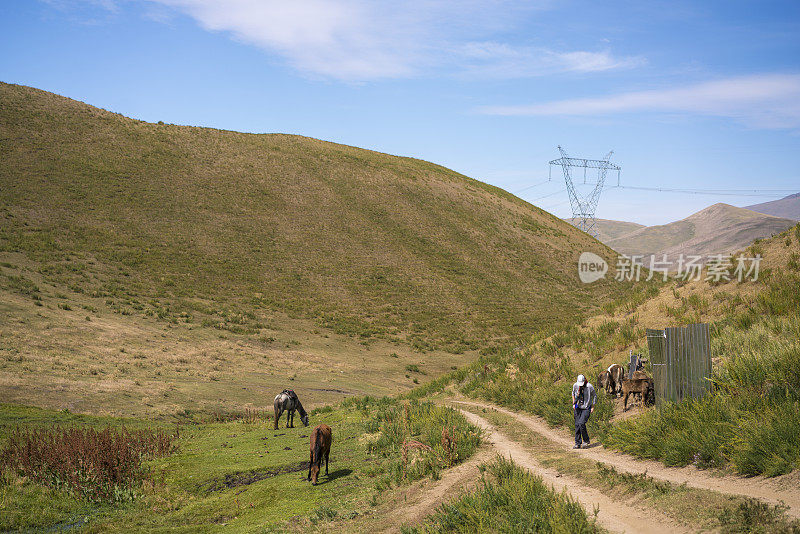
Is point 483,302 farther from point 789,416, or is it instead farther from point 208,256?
point 789,416

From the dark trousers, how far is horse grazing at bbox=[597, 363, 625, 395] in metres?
4.36

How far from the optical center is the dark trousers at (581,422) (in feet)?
46.3

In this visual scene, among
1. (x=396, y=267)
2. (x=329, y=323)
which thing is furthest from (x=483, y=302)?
(x=329, y=323)

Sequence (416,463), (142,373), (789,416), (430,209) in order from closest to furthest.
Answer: (789,416) → (416,463) → (142,373) → (430,209)

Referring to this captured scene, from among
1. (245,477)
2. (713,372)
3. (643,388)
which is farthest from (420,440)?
(713,372)

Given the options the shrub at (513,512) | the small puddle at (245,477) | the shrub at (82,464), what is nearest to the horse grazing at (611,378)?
the shrub at (513,512)

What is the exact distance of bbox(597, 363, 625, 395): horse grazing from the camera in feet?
59.8

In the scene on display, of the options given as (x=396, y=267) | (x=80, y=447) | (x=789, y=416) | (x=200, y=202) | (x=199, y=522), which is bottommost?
(x=199, y=522)

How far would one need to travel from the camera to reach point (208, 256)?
66.1 metres

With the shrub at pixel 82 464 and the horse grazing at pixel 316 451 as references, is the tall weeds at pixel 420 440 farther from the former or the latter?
the shrub at pixel 82 464

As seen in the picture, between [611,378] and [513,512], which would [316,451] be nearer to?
[513,512]

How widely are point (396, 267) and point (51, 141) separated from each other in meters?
53.4

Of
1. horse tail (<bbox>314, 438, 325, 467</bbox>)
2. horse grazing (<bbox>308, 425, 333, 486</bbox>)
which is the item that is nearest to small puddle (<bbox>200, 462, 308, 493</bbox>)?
horse grazing (<bbox>308, 425, 333, 486</bbox>)

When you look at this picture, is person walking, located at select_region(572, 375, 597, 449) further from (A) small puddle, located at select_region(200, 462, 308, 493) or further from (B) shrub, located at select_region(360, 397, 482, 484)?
(A) small puddle, located at select_region(200, 462, 308, 493)
